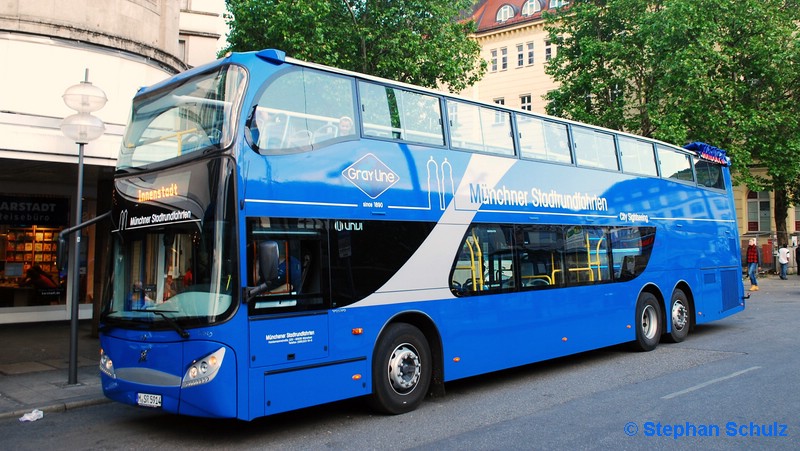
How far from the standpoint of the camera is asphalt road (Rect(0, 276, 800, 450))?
20.8 ft

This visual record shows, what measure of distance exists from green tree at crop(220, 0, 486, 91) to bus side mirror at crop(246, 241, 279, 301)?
16.4 m

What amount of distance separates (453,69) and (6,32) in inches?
600

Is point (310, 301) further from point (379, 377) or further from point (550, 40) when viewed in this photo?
point (550, 40)

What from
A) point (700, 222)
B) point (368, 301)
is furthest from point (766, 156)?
point (368, 301)

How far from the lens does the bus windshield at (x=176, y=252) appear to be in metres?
6.17

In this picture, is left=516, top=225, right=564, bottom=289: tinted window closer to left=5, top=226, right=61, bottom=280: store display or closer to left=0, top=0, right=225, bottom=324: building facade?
left=0, top=0, right=225, bottom=324: building facade

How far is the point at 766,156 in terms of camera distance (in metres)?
28.2

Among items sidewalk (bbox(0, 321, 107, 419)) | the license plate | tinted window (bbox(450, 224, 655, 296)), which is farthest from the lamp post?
tinted window (bbox(450, 224, 655, 296))

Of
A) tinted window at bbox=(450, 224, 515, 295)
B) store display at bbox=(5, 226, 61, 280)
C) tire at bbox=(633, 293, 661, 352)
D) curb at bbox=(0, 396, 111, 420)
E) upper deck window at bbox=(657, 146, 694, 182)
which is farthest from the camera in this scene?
store display at bbox=(5, 226, 61, 280)

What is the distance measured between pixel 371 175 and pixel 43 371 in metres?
6.55

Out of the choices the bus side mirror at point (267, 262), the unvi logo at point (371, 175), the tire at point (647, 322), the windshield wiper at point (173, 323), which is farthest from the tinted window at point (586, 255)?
the windshield wiper at point (173, 323)

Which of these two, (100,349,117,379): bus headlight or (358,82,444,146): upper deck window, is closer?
(100,349,117,379): bus headlight

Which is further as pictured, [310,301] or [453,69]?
[453,69]

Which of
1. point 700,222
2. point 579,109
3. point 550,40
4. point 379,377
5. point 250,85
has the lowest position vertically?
point 379,377
